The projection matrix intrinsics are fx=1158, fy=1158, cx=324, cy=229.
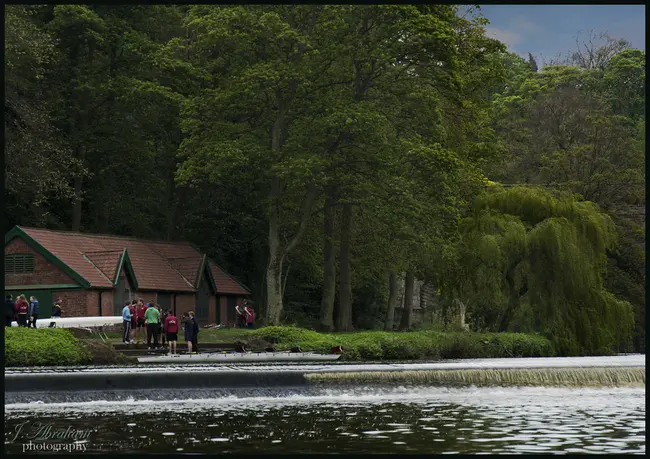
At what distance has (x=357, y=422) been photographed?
2073 centimetres

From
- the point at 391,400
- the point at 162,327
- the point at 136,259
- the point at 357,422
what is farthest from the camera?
the point at 136,259

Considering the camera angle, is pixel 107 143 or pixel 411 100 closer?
pixel 411 100

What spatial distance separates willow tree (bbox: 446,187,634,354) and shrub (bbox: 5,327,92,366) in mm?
21133

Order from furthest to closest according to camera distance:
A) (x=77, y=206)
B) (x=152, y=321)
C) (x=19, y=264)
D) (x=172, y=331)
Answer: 1. (x=77, y=206)
2. (x=19, y=264)
3. (x=152, y=321)
4. (x=172, y=331)

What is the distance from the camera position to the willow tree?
162 feet

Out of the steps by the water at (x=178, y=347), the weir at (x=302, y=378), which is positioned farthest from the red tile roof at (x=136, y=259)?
the weir at (x=302, y=378)

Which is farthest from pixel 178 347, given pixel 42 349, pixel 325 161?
pixel 325 161

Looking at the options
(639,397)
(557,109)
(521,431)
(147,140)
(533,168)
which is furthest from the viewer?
(557,109)

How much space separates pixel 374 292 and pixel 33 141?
91.0 feet

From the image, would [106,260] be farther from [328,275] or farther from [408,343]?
[408,343]

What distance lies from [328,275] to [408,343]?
1431 cm

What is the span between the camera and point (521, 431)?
1856 centimetres

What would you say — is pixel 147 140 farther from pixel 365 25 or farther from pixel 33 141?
pixel 365 25

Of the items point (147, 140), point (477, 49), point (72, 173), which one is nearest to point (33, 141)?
point (72, 173)
